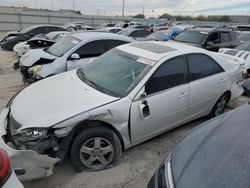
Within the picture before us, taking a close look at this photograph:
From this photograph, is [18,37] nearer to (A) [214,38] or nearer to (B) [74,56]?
(B) [74,56]

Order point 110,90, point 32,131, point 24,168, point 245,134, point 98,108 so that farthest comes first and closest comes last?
point 110,90 → point 98,108 → point 32,131 → point 24,168 → point 245,134

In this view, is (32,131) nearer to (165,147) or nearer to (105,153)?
(105,153)

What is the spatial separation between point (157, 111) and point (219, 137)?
4.80 ft

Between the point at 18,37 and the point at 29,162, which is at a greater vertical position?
the point at 18,37

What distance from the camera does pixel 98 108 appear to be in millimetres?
2982

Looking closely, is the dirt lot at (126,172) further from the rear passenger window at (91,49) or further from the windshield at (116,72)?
the rear passenger window at (91,49)

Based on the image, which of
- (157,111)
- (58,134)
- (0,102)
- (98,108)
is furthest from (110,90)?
(0,102)

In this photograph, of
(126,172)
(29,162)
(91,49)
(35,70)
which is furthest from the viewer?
(91,49)

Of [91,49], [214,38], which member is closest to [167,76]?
[91,49]

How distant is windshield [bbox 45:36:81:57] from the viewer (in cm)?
621

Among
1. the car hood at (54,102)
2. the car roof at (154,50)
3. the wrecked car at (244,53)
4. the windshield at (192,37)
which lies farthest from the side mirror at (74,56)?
the windshield at (192,37)

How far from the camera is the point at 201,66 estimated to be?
4.14 metres

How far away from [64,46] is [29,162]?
14.6 feet

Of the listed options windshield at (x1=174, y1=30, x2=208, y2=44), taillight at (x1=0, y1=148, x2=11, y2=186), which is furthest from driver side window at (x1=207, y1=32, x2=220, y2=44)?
taillight at (x1=0, y1=148, x2=11, y2=186)
